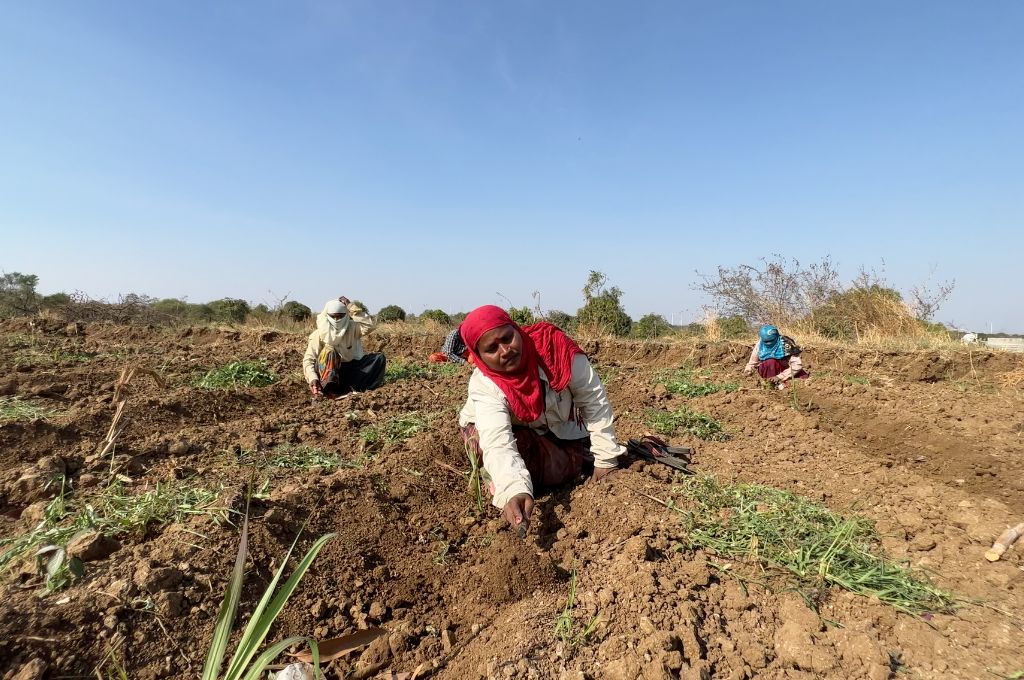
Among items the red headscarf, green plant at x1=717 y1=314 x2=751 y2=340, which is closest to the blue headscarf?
the red headscarf

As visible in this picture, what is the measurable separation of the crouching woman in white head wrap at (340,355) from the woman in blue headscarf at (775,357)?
16.9ft

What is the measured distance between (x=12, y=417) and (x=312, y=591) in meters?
4.48

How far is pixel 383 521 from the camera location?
99.3 inches

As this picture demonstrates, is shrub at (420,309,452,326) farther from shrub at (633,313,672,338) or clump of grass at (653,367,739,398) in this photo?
clump of grass at (653,367,739,398)

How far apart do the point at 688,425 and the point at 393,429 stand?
8.09 feet

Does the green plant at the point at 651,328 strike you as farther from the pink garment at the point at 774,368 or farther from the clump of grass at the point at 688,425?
the clump of grass at the point at 688,425

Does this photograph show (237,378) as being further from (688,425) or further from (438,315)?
(438,315)

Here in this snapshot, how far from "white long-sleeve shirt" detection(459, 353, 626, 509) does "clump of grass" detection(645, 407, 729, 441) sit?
141 cm

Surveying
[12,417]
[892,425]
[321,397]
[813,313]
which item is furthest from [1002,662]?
[813,313]

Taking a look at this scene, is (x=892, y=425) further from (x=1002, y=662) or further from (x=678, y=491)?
(x=1002, y=662)

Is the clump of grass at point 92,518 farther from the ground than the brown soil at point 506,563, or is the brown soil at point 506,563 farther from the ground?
the clump of grass at point 92,518

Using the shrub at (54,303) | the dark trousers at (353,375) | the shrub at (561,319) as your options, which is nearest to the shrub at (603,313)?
the shrub at (561,319)

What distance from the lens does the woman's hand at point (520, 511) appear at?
2.17 m

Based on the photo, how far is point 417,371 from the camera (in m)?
7.98
